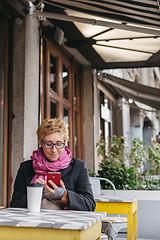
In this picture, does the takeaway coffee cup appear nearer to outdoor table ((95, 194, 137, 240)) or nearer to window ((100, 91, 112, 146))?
outdoor table ((95, 194, 137, 240))

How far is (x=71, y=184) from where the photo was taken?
7.91ft

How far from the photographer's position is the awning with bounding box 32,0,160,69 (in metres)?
3.87

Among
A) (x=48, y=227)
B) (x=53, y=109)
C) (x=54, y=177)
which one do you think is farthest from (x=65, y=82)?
(x=48, y=227)

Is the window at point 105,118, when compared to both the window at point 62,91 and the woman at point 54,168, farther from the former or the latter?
the woman at point 54,168

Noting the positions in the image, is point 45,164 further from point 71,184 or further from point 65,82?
point 65,82

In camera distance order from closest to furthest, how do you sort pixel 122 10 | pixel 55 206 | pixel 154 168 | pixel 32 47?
pixel 55 206, pixel 122 10, pixel 32 47, pixel 154 168

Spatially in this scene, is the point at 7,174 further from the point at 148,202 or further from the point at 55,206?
the point at 55,206

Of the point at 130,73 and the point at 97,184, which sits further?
the point at 130,73

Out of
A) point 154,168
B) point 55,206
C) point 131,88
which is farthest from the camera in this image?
point 131,88

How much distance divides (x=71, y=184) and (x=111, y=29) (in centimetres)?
342

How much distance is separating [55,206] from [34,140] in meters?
2.27

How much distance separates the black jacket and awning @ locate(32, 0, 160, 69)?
6.73ft

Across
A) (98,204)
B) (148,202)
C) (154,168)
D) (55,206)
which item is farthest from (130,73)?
(55,206)

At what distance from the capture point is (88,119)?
288 inches
